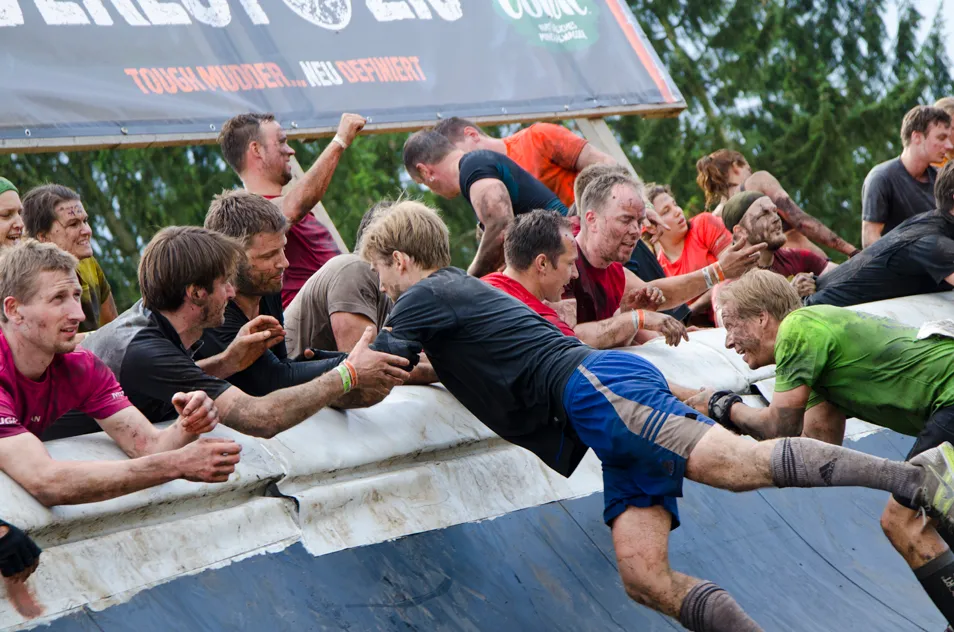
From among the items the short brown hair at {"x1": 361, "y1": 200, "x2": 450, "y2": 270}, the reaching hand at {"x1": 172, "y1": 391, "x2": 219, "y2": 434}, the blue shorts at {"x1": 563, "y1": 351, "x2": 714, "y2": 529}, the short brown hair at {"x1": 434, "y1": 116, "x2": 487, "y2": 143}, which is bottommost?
the blue shorts at {"x1": 563, "y1": 351, "x2": 714, "y2": 529}

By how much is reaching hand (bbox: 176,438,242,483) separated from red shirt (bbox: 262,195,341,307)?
2.32 metres

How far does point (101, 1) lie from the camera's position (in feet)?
24.1

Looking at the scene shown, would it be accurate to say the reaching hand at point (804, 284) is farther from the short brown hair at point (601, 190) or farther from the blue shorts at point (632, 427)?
the blue shorts at point (632, 427)

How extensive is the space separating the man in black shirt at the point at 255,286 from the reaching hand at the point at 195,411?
0.90m

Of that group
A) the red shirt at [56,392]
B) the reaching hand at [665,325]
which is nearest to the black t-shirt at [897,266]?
the reaching hand at [665,325]

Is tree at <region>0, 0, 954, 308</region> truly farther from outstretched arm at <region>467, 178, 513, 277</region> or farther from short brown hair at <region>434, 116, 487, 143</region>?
outstretched arm at <region>467, 178, 513, 277</region>

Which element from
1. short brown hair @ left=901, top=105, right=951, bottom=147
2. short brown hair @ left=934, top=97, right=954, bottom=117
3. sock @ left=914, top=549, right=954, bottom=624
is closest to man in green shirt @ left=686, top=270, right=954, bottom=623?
sock @ left=914, top=549, right=954, bottom=624

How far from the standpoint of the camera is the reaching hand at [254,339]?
4375 millimetres

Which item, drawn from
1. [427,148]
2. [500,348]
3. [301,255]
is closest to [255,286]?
[500,348]

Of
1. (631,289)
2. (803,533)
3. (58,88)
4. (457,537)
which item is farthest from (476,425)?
(58,88)

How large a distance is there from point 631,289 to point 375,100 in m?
2.71

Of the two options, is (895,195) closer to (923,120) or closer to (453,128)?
(923,120)

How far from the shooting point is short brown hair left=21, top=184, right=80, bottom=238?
5.83 meters

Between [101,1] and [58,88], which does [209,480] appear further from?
[101,1]
